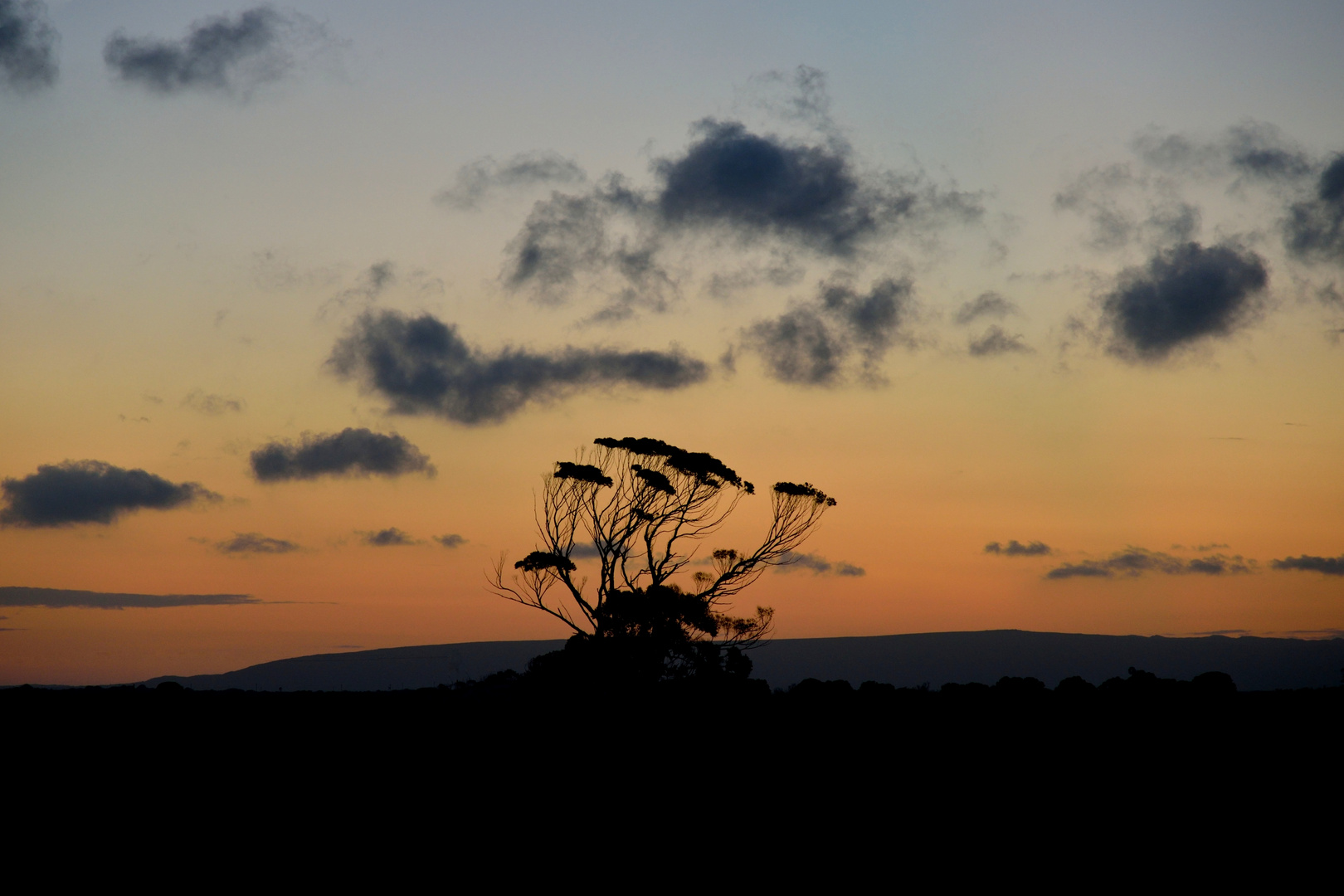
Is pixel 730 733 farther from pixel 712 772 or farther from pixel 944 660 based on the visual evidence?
pixel 944 660

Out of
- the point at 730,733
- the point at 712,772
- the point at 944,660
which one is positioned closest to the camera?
the point at 712,772

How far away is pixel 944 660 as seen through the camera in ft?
512

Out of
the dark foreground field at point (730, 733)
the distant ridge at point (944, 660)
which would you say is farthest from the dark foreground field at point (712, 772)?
the distant ridge at point (944, 660)

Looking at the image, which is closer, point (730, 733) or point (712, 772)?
point (712, 772)

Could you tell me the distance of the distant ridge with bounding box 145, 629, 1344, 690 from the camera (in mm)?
146125

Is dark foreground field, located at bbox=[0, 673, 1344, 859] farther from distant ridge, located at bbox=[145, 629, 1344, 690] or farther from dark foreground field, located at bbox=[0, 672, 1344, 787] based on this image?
distant ridge, located at bbox=[145, 629, 1344, 690]

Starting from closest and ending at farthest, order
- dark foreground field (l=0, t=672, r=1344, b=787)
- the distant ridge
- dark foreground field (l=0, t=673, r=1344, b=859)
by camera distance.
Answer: dark foreground field (l=0, t=673, r=1344, b=859) → dark foreground field (l=0, t=672, r=1344, b=787) → the distant ridge

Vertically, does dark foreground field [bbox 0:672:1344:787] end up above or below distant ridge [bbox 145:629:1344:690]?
above

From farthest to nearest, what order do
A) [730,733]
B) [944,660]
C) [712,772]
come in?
[944,660], [730,733], [712,772]

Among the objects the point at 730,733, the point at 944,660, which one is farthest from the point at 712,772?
the point at 944,660

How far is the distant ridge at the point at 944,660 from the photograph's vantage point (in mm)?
146125

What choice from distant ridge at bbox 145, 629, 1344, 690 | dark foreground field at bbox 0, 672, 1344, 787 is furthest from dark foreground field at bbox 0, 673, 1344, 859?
distant ridge at bbox 145, 629, 1344, 690

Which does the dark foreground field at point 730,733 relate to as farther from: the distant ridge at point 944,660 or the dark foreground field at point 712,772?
the distant ridge at point 944,660

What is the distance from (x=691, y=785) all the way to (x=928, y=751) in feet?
18.3
